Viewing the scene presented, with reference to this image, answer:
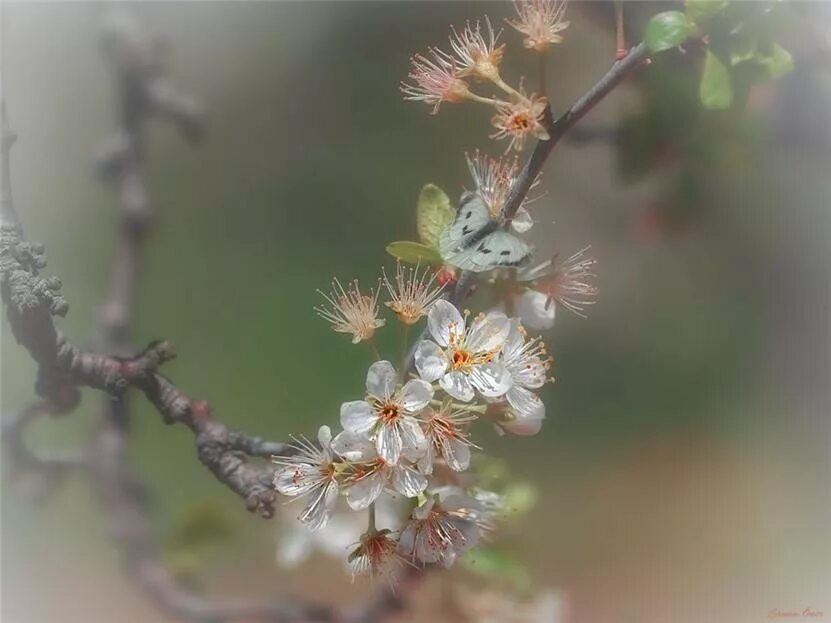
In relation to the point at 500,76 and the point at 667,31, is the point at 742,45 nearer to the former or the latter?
the point at 667,31

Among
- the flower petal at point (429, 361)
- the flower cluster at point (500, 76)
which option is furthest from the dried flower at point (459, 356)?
the flower cluster at point (500, 76)

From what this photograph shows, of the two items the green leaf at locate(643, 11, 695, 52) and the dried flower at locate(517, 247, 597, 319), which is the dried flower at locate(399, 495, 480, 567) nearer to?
the dried flower at locate(517, 247, 597, 319)

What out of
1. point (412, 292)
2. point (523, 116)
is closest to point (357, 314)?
point (412, 292)

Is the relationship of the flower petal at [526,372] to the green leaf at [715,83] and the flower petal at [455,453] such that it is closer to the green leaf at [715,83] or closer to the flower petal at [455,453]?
the flower petal at [455,453]

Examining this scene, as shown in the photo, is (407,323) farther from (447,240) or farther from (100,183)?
(100,183)

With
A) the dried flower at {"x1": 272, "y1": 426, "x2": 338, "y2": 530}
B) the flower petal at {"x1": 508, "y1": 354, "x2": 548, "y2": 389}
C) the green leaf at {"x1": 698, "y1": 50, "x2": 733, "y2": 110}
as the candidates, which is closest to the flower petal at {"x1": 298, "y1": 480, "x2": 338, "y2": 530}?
the dried flower at {"x1": 272, "y1": 426, "x2": 338, "y2": 530}

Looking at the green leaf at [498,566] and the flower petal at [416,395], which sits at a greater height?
the flower petal at [416,395]
